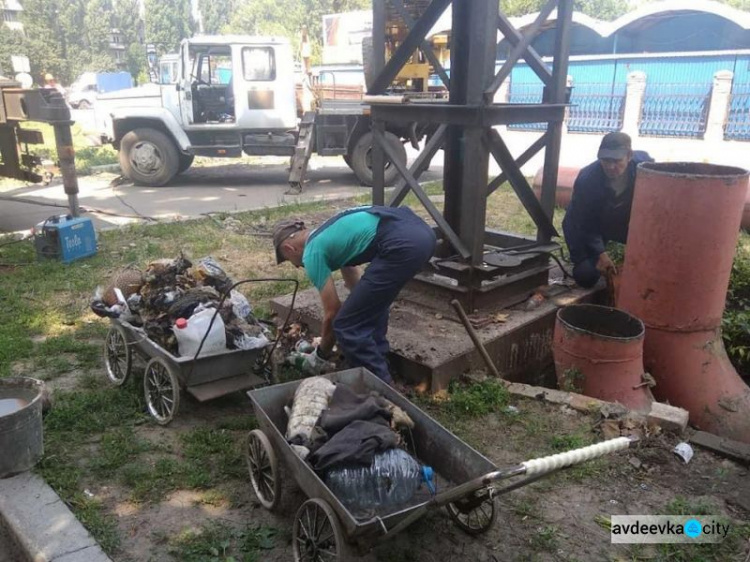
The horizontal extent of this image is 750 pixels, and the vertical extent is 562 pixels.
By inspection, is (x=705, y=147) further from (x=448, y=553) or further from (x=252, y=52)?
(x=448, y=553)

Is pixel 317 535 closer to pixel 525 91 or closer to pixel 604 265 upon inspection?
pixel 604 265

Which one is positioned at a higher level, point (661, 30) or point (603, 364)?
point (661, 30)

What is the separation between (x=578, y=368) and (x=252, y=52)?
32.7 ft

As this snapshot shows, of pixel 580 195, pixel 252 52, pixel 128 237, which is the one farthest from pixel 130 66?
pixel 580 195

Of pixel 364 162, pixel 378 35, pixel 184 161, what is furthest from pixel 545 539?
pixel 184 161

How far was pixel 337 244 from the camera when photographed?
11.8 ft

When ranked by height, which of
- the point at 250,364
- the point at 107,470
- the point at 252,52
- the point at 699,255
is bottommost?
the point at 107,470

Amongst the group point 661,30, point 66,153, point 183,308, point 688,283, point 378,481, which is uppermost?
point 661,30

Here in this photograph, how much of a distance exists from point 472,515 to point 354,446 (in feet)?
2.38

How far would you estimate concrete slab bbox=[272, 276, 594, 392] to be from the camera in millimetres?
4086

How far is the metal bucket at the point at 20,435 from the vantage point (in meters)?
3.10

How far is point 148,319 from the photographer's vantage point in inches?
161

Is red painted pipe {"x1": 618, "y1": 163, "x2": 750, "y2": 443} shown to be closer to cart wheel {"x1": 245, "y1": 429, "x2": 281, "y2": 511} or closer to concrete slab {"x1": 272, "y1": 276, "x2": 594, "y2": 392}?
concrete slab {"x1": 272, "y1": 276, "x2": 594, "y2": 392}

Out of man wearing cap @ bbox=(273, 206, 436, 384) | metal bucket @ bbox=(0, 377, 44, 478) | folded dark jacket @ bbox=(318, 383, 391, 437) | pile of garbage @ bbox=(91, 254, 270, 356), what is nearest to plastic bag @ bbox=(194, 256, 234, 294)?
pile of garbage @ bbox=(91, 254, 270, 356)
